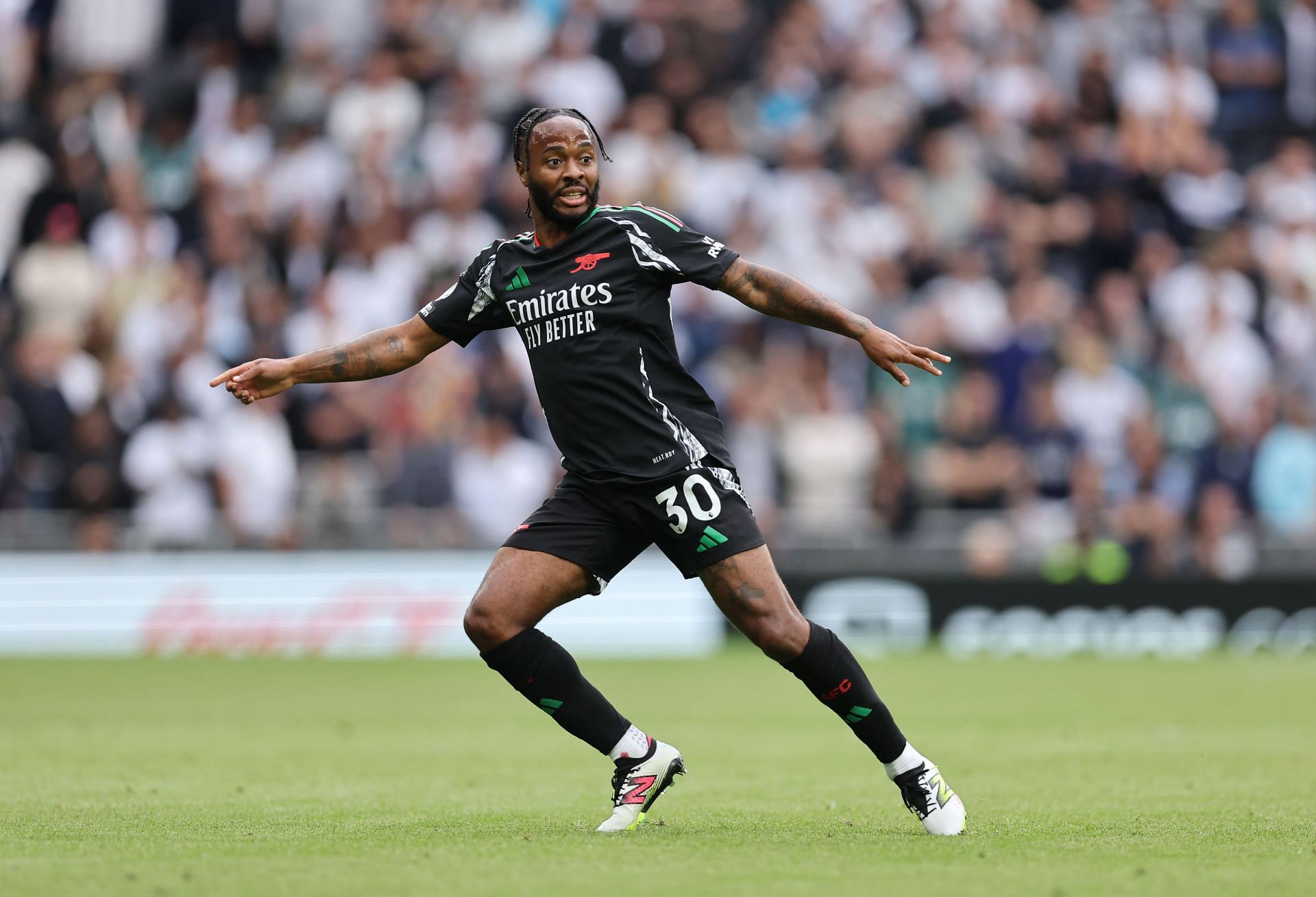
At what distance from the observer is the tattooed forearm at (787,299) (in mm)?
7203

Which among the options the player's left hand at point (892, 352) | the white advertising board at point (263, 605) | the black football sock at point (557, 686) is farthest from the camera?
the white advertising board at point (263, 605)

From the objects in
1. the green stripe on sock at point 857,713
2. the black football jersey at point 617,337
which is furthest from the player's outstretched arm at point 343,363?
the green stripe on sock at point 857,713

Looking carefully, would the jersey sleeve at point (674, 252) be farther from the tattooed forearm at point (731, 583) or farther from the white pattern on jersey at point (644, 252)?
the tattooed forearm at point (731, 583)

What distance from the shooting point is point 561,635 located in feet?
58.5

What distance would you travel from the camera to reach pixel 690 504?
741 centimetres

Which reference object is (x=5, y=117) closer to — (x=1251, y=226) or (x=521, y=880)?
(x=1251, y=226)

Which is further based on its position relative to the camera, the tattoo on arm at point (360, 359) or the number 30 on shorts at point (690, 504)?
the tattoo on arm at point (360, 359)

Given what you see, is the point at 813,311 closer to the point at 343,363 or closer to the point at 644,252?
the point at 644,252

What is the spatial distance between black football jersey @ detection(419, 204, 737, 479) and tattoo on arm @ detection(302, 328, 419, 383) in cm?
49

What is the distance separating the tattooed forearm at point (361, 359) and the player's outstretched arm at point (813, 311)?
1.40 m

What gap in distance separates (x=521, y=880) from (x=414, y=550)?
38.4ft

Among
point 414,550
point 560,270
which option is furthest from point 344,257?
point 560,270

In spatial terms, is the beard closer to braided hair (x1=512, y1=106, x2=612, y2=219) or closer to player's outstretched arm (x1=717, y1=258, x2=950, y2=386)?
braided hair (x1=512, y1=106, x2=612, y2=219)

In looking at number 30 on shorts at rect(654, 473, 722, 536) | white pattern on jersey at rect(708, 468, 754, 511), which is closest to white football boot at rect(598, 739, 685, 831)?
number 30 on shorts at rect(654, 473, 722, 536)
